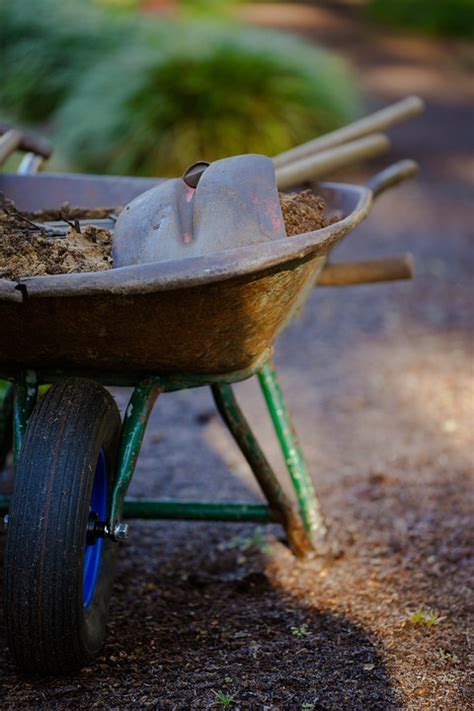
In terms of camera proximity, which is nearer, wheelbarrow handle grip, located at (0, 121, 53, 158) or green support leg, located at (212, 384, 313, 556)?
green support leg, located at (212, 384, 313, 556)

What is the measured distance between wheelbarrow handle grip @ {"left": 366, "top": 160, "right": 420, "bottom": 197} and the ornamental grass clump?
3.64 metres

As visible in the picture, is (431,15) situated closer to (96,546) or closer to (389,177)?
(389,177)

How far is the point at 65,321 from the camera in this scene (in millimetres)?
1847

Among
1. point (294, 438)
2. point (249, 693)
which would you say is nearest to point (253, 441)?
point (294, 438)

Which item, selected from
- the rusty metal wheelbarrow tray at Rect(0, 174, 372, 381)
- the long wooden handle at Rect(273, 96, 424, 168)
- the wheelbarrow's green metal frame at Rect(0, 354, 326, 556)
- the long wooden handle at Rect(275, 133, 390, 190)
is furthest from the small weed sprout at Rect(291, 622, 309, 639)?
the long wooden handle at Rect(273, 96, 424, 168)

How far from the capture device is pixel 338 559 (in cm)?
265

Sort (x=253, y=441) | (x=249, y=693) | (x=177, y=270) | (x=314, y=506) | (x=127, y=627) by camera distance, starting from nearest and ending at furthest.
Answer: (x=177, y=270) → (x=249, y=693) → (x=127, y=627) → (x=253, y=441) → (x=314, y=506)

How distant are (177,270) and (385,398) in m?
2.40

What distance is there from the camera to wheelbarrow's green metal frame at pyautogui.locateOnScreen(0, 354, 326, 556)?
205 cm

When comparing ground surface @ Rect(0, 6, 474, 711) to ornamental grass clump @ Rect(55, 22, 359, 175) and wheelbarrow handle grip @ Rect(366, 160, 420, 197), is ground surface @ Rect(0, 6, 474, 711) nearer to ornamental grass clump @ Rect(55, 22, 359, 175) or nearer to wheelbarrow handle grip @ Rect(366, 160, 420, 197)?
wheelbarrow handle grip @ Rect(366, 160, 420, 197)

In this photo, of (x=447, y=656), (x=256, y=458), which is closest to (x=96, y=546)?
(x=256, y=458)

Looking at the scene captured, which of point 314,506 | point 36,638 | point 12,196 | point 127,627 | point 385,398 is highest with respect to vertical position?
point 12,196

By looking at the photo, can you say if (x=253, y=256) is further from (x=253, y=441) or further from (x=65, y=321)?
(x=253, y=441)

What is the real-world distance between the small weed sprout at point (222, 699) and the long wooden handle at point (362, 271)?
4.21 ft
